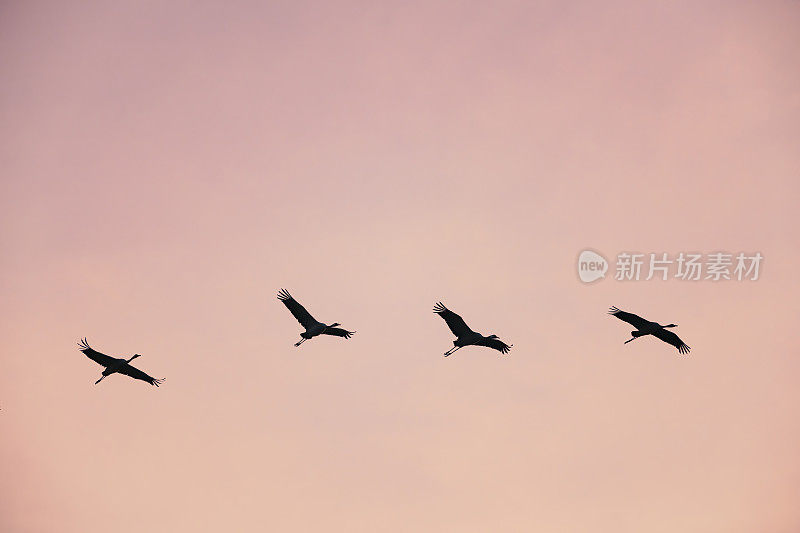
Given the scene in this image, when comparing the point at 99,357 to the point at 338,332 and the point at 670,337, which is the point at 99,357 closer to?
the point at 338,332

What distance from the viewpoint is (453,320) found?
2630 centimetres

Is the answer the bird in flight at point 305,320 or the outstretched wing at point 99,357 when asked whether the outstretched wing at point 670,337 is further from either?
the outstretched wing at point 99,357

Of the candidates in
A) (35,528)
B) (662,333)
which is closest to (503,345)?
(662,333)

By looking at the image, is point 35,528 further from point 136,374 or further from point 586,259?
point 586,259

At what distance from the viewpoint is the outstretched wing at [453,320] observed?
2605 centimetres

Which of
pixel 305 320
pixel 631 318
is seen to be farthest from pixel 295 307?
pixel 631 318

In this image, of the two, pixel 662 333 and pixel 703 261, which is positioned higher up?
pixel 703 261

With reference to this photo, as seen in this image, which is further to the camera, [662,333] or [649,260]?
[649,260]

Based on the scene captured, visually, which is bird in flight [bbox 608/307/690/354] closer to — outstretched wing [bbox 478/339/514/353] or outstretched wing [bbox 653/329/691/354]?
outstretched wing [bbox 653/329/691/354]

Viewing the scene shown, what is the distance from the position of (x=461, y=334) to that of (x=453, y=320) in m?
0.88

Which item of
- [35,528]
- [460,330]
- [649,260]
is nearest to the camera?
[460,330]

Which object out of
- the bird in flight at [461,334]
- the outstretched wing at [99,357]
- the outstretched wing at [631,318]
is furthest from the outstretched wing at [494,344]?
the outstretched wing at [99,357]

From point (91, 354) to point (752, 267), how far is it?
2264 cm

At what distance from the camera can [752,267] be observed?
31891 mm
